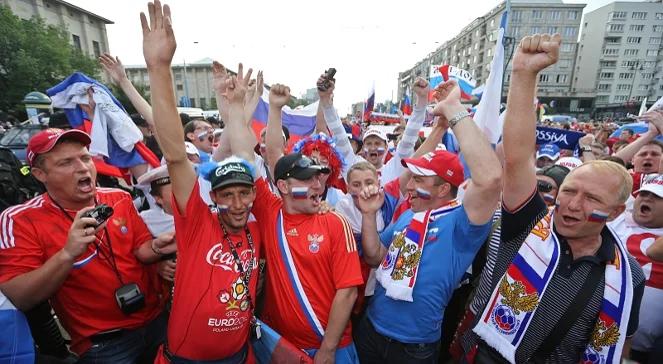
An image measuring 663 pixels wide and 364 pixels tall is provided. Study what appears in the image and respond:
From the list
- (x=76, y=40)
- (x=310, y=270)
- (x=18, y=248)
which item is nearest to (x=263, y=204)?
(x=310, y=270)

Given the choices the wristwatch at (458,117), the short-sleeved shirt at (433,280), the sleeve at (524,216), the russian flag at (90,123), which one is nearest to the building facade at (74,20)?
the russian flag at (90,123)

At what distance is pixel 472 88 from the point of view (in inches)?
278

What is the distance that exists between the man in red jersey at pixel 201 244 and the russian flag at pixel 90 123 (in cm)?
219

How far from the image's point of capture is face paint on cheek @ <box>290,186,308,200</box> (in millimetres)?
2258

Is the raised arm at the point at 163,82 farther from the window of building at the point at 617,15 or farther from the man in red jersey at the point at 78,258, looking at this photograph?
the window of building at the point at 617,15

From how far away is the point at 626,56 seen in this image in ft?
236

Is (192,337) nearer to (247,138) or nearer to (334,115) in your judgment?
(247,138)

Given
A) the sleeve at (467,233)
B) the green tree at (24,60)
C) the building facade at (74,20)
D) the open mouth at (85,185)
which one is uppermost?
the building facade at (74,20)

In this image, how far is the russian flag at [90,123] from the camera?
3650 mm

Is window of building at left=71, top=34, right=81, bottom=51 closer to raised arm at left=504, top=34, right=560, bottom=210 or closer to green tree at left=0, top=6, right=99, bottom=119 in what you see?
green tree at left=0, top=6, right=99, bottom=119

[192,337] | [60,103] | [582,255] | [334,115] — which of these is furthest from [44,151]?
[582,255]

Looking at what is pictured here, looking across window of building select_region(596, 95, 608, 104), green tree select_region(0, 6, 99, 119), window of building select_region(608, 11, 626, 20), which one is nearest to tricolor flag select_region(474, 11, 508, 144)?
green tree select_region(0, 6, 99, 119)

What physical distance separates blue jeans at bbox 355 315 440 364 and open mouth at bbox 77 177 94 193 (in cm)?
224

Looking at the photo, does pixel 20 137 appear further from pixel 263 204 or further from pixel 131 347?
pixel 263 204
